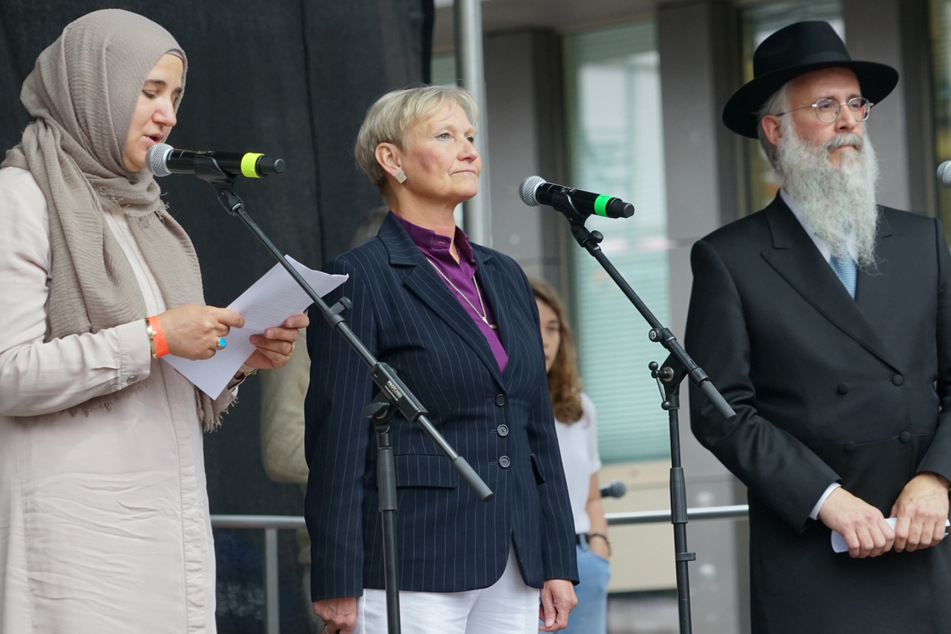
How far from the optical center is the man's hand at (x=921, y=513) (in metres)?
3.05

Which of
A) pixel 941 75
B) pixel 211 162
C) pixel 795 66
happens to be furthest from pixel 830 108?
pixel 941 75

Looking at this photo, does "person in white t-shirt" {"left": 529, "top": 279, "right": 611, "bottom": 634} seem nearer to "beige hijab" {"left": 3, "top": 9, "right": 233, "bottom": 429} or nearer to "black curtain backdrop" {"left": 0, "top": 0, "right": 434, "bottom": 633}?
"black curtain backdrop" {"left": 0, "top": 0, "right": 434, "bottom": 633}

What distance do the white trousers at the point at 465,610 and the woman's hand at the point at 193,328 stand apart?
640 mm

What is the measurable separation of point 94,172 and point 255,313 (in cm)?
43

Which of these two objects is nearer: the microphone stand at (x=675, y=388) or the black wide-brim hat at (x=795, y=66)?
the microphone stand at (x=675, y=388)

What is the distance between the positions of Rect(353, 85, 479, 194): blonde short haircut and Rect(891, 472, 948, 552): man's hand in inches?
53.8

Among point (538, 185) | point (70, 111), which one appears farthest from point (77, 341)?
point (538, 185)

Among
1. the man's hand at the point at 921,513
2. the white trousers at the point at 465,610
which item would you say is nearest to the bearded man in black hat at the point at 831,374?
the man's hand at the point at 921,513

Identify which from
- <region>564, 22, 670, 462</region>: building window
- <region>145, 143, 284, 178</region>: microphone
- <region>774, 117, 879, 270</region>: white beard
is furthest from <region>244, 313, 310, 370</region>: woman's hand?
<region>564, 22, 670, 462</region>: building window

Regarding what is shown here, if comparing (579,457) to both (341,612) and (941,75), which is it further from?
(941,75)

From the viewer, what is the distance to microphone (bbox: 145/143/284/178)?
249cm

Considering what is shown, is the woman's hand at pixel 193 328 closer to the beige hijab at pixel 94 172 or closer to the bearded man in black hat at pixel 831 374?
the beige hijab at pixel 94 172

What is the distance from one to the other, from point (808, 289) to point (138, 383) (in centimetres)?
165

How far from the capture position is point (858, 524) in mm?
3035
